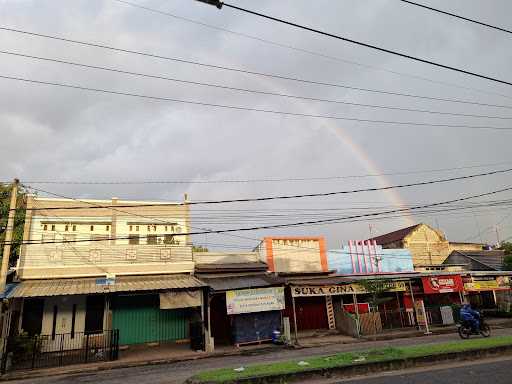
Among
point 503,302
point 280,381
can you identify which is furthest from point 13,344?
point 503,302

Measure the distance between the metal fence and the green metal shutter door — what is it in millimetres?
1187

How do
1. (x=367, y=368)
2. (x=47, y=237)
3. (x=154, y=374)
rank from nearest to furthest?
(x=367, y=368) → (x=154, y=374) → (x=47, y=237)

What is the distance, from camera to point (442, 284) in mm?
24344

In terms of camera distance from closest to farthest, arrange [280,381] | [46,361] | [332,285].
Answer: [280,381]
[46,361]
[332,285]

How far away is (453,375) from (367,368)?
7.03 feet

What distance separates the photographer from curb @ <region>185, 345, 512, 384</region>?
9.57 metres

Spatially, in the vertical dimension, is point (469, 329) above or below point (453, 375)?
above

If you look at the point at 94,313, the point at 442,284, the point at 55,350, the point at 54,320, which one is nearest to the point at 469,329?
the point at 442,284

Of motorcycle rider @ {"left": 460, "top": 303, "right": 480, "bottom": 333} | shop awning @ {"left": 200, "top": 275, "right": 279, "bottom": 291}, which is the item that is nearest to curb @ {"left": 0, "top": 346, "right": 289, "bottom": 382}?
shop awning @ {"left": 200, "top": 275, "right": 279, "bottom": 291}

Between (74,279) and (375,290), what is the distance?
53.7 ft

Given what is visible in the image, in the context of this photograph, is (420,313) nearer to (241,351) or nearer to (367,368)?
(241,351)

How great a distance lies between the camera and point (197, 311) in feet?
68.5

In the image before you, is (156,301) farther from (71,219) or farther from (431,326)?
(431,326)

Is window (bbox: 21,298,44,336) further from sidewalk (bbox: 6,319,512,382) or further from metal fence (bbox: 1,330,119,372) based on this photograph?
sidewalk (bbox: 6,319,512,382)
